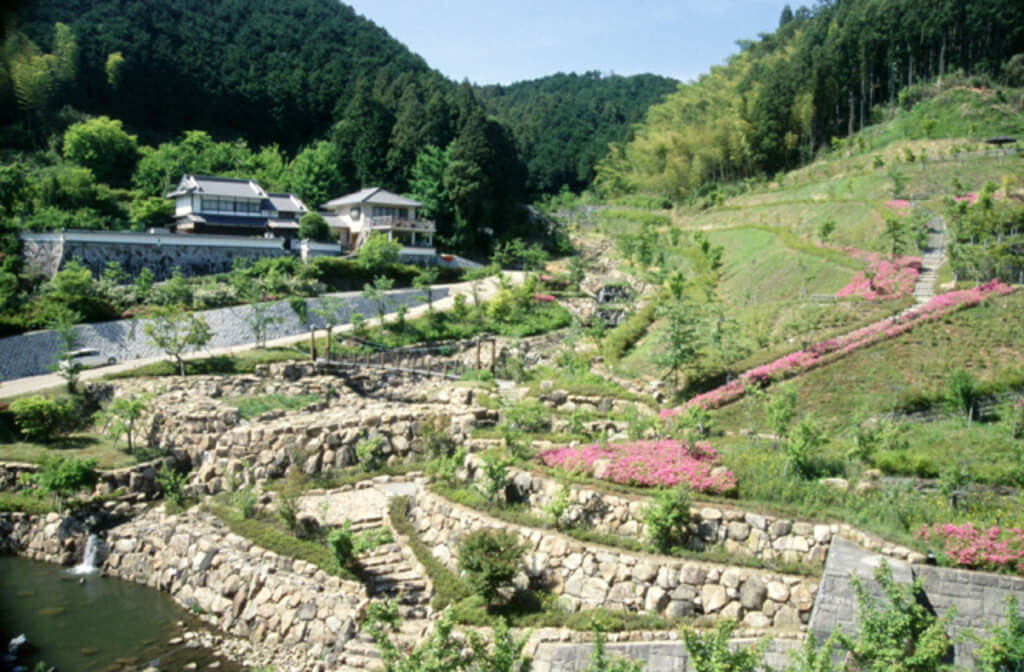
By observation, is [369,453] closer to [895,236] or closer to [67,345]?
[67,345]

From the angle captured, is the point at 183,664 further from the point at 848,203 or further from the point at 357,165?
the point at 357,165

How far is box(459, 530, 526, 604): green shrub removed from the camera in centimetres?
1076

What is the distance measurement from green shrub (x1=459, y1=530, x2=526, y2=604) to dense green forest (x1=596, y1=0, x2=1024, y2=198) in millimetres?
36963

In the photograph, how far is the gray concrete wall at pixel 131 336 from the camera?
21594 mm

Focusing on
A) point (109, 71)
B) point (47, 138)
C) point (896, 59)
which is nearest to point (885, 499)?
point (896, 59)

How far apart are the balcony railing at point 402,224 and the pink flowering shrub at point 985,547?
31126mm

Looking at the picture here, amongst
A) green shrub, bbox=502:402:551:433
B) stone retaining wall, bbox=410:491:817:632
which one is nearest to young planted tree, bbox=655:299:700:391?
green shrub, bbox=502:402:551:433

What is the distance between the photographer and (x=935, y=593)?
9328mm

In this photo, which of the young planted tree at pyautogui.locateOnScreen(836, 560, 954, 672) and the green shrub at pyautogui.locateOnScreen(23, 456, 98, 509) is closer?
the young planted tree at pyautogui.locateOnScreen(836, 560, 954, 672)

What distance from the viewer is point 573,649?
9883 mm

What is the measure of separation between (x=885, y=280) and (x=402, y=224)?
2377 cm

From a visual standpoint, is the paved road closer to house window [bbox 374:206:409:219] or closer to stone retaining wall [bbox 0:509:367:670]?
stone retaining wall [bbox 0:509:367:670]

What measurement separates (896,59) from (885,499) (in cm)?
4450

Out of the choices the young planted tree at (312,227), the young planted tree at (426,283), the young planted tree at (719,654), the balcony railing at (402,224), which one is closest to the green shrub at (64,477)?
the young planted tree at (719,654)
